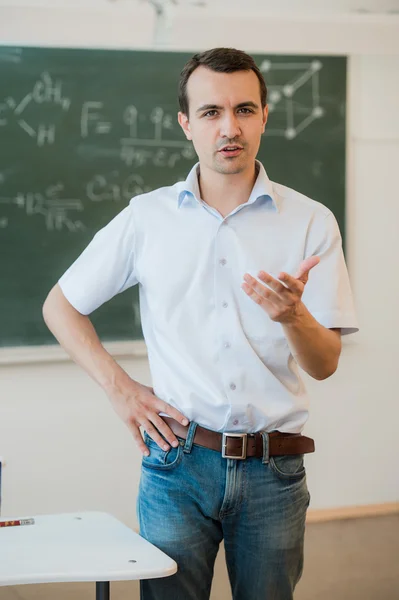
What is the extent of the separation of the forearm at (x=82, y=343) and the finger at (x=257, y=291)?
22.2 inches

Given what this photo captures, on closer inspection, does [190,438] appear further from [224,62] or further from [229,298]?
[224,62]

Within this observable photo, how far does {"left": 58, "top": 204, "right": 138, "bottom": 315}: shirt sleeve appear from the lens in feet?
6.32

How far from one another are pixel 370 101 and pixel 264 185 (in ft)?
6.79

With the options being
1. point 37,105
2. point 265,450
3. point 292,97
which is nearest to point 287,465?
point 265,450

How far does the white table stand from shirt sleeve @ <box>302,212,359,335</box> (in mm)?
647

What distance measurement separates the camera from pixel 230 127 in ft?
5.89

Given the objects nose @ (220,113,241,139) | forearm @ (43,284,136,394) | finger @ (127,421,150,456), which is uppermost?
nose @ (220,113,241,139)

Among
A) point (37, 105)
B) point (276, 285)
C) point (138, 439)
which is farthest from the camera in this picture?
point (37, 105)

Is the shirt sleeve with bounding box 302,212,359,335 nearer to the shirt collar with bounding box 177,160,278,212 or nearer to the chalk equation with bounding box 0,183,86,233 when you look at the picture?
the shirt collar with bounding box 177,160,278,212

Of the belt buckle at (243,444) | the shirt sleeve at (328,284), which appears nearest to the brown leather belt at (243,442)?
the belt buckle at (243,444)

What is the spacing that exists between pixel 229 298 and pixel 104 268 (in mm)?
339

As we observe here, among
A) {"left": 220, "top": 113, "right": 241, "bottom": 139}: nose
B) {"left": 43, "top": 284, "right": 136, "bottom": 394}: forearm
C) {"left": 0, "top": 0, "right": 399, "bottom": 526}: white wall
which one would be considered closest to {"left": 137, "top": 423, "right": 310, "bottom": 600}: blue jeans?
{"left": 43, "top": 284, "right": 136, "bottom": 394}: forearm

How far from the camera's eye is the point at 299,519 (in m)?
1.85

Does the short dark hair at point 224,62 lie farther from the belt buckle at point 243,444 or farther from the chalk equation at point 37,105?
the chalk equation at point 37,105
